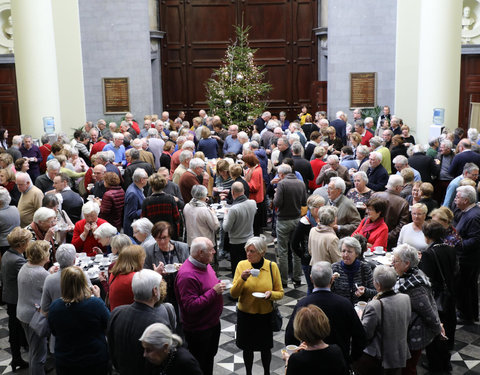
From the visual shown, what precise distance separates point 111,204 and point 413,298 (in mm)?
4182

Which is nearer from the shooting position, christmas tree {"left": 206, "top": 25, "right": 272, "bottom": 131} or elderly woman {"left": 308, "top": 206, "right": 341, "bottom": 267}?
elderly woman {"left": 308, "top": 206, "right": 341, "bottom": 267}

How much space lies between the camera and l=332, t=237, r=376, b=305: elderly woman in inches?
207

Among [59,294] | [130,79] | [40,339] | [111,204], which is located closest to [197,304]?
[59,294]

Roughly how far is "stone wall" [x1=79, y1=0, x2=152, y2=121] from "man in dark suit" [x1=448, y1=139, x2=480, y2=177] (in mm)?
10526

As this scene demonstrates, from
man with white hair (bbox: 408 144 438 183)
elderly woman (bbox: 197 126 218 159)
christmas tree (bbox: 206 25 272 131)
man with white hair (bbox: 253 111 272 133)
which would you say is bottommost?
man with white hair (bbox: 408 144 438 183)

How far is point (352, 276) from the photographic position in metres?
5.30

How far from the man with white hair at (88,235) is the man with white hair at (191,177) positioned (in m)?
2.10

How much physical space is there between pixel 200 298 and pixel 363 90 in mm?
13972

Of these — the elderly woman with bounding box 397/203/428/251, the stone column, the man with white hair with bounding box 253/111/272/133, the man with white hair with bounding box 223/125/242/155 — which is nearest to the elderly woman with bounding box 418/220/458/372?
the elderly woman with bounding box 397/203/428/251

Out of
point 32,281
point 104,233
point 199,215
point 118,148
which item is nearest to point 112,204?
point 199,215

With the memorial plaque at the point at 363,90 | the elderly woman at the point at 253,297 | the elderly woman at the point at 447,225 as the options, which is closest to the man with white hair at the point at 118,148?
the elderly woman at the point at 253,297

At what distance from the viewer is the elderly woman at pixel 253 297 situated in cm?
525

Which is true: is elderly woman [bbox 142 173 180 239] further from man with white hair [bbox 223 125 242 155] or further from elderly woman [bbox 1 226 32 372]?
man with white hair [bbox 223 125 242 155]

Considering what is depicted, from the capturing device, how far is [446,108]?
13.7 m
